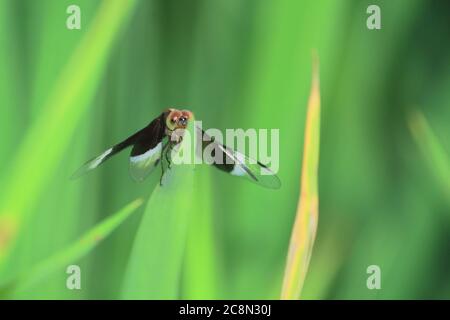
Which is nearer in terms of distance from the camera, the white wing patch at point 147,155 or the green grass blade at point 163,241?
the green grass blade at point 163,241

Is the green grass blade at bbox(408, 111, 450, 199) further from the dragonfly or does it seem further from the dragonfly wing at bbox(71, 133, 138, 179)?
the dragonfly wing at bbox(71, 133, 138, 179)

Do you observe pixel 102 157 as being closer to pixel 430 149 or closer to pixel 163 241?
pixel 163 241

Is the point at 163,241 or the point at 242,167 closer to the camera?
the point at 163,241

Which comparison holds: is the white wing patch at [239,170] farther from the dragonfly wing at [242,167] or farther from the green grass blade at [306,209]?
the green grass blade at [306,209]

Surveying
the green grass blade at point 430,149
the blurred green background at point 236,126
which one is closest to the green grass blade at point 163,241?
the blurred green background at point 236,126

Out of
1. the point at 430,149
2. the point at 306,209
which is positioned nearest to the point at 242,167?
the point at 306,209
